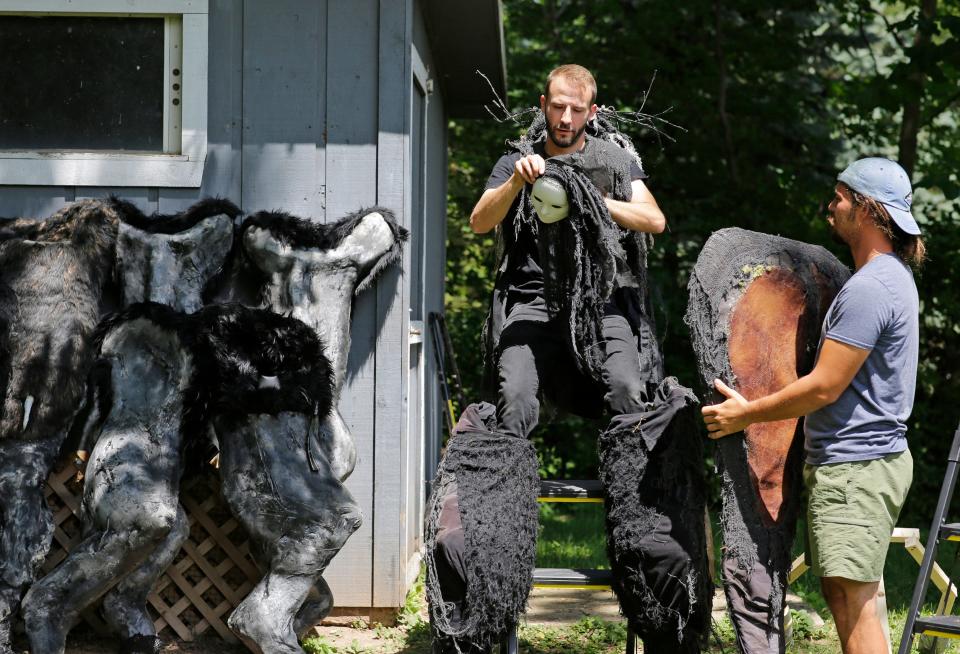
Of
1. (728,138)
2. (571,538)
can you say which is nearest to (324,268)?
(571,538)

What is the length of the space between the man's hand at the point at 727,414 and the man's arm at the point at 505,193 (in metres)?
0.87

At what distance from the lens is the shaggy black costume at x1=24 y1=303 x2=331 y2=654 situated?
13.2 ft

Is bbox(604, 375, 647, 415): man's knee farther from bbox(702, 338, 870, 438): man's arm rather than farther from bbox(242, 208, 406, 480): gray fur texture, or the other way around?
bbox(242, 208, 406, 480): gray fur texture

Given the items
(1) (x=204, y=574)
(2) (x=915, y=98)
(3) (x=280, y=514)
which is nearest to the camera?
(3) (x=280, y=514)

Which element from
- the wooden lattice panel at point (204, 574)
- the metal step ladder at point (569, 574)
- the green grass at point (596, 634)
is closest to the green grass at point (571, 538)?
the green grass at point (596, 634)

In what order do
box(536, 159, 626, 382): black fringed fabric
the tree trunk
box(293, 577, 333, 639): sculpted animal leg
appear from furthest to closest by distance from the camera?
A: the tree trunk → box(293, 577, 333, 639): sculpted animal leg → box(536, 159, 626, 382): black fringed fabric

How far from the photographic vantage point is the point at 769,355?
346 centimetres

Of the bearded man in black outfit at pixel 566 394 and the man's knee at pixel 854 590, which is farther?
the bearded man in black outfit at pixel 566 394

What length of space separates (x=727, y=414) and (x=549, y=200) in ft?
2.89

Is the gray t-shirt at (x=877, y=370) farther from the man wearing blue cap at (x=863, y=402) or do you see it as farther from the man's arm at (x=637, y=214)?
the man's arm at (x=637, y=214)

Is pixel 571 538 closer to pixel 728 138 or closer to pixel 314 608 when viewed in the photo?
pixel 314 608

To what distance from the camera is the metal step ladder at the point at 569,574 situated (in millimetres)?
3516

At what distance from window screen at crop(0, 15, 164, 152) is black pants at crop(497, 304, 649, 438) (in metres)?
1.97

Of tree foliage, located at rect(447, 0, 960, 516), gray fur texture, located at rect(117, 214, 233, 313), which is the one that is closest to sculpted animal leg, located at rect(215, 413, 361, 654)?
gray fur texture, located at rect(117, 214, 233, 313)
